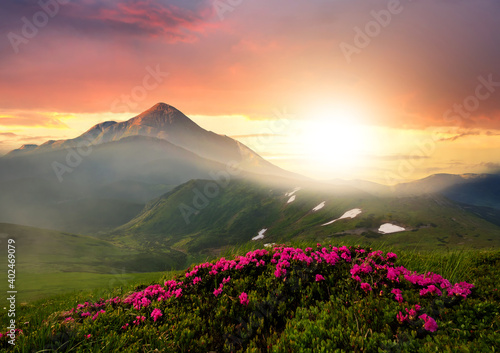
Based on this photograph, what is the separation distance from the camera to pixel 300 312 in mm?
6457

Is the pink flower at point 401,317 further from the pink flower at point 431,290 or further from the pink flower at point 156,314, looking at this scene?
the pink flower at point 156,314

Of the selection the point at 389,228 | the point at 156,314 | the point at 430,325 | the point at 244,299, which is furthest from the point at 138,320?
the point at 389,228

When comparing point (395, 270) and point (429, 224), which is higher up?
point (395, 270)

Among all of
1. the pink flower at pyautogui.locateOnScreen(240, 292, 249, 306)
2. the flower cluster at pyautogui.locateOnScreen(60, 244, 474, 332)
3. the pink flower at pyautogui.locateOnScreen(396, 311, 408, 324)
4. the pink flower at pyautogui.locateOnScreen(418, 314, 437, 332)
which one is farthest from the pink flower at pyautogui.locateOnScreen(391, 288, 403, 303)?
the pink flower at pyautogui.locateOnScreen(240, 292, 249, 306)

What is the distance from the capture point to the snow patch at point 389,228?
173250 mm

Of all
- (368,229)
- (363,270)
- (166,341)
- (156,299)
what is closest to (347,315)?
(363,270)

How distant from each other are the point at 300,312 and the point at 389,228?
649ft

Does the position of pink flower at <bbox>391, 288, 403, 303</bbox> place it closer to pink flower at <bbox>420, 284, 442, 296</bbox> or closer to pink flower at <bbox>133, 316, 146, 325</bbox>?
pink flower at <bbox>420, 284, 442, 296</bbox>

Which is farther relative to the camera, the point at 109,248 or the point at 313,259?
the point at 109,248

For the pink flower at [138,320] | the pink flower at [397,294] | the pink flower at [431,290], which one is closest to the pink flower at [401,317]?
the pink flower at [397,294]

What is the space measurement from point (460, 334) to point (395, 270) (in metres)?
2.20

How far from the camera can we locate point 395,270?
280 inches

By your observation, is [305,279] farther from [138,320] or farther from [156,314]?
[138,320]

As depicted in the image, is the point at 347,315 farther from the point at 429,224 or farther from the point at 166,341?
the point at 429,224
